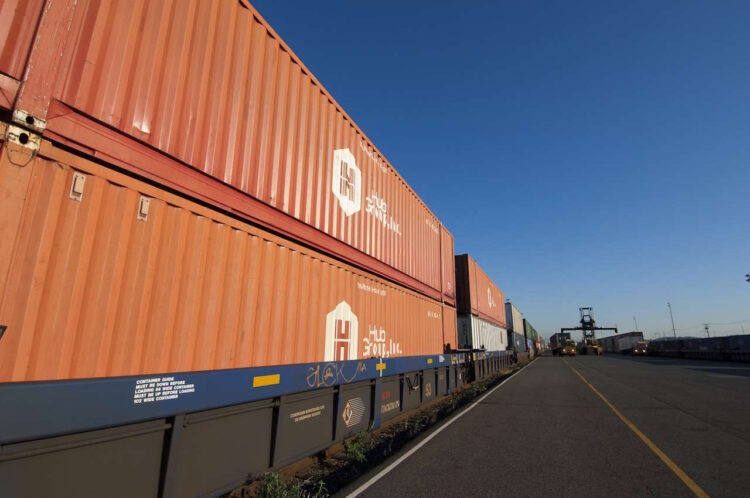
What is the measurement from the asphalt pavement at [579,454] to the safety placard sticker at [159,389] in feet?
8.42

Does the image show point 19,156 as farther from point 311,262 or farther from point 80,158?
point 311,262

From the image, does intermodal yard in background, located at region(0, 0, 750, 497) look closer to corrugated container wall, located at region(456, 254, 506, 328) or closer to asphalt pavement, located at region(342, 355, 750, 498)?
asphalt pavement, located at region(342, 355, 750, 498)

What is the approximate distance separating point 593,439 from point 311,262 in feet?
20.2

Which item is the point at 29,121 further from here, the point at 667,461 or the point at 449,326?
the point at 449,326

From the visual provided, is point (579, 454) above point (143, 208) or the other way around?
the other way around

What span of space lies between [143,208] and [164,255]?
45 cm

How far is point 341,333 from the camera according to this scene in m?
6.00

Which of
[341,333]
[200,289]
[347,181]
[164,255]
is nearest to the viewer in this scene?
[164,255]

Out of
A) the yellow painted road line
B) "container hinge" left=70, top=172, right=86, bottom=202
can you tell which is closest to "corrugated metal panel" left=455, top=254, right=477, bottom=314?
the yellow painted road line

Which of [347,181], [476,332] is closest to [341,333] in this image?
[347,181]

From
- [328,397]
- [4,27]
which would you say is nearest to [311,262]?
[328,397]

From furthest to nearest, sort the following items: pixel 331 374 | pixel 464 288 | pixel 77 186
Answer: pixel 464 288, pixel 331 374, pixel 77 186

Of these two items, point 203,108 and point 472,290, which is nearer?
point 203,108

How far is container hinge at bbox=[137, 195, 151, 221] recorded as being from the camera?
3.14m
